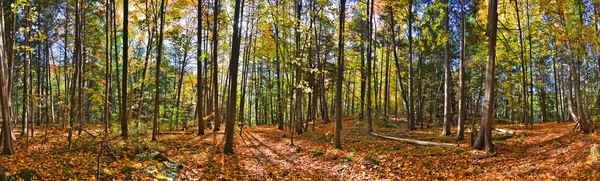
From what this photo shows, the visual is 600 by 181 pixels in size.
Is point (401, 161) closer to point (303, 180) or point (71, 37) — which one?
point (303, 180)

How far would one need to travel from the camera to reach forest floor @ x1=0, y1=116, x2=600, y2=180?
7.13 metres

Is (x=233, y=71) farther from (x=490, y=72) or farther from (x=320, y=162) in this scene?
(x=490, y=72)

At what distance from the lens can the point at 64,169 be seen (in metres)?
7.00

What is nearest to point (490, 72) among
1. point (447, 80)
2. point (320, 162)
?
point (447, 80)

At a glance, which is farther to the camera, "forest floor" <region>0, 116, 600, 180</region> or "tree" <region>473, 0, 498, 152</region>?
"tree" <region>473, 0, 498, 152</region>

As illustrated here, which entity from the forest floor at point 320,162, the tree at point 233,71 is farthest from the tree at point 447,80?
the tree at point 233,71

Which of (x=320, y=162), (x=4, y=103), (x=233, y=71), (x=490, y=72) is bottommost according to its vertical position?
(x=320, y=162)

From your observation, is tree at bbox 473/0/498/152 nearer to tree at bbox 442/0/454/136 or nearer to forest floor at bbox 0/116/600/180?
forest floor at bbox 0/116/600/180

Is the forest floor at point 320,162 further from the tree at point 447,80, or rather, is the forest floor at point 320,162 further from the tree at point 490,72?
the tree at point 447,80

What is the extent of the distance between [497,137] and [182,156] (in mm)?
12194

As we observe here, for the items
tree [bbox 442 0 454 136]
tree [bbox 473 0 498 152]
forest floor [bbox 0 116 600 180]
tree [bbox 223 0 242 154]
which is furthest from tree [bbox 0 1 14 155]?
tree [bbox 442 0 454 136]

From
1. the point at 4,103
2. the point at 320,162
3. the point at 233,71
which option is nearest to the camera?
the point at 4,103

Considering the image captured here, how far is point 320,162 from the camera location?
37.8 ft

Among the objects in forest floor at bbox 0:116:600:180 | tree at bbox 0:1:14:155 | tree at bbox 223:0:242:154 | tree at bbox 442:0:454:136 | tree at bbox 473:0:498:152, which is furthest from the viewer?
tree at bbox 442:0:454:136
